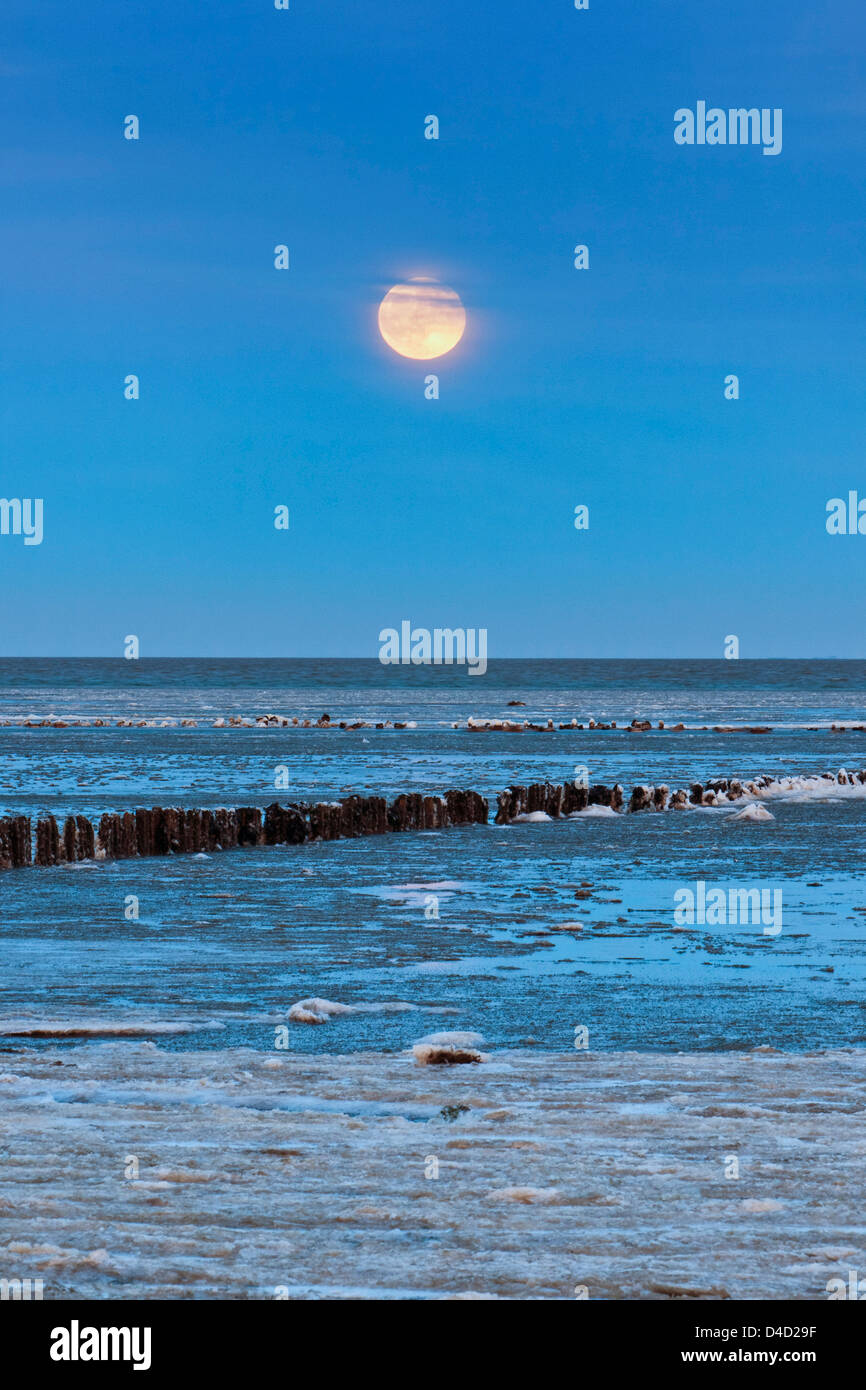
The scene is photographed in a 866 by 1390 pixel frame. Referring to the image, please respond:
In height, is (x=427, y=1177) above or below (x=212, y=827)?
below

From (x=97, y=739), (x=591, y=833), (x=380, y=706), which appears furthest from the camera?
(x=380, y=706)

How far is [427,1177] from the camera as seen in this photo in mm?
6672

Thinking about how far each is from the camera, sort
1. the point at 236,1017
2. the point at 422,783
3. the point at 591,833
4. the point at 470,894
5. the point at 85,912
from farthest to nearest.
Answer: the point at 422,783, the point at 591,833, the point at 470,894, the point at 85,912, the point at 236,1017

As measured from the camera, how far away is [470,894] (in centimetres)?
1766

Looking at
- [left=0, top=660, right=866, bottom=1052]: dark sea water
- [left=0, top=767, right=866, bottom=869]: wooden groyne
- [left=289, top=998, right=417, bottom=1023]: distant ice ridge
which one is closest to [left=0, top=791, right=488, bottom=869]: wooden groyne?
[left=0, top=767, right=866, bottom=869]: wooden groyne

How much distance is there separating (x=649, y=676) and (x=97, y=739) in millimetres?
119736

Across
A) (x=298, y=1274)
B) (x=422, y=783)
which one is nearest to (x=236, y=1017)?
(x=298, y=1274)

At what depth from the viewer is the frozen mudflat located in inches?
215

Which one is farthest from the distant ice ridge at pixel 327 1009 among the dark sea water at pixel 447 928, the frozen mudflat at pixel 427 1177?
the frozen mudflat at pixel 427 1177

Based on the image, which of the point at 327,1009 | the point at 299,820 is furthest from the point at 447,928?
the point at 299,820

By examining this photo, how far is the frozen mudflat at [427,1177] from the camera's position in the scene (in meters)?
5.46

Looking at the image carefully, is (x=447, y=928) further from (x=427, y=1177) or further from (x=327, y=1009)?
(x=427, y=1177)

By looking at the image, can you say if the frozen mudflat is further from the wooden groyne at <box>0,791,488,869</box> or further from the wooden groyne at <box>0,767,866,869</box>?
the wooden groyne at <box>0,767,866,869</box>
